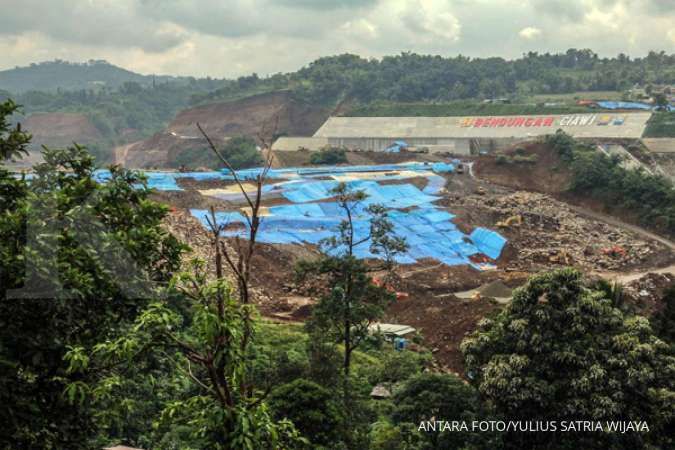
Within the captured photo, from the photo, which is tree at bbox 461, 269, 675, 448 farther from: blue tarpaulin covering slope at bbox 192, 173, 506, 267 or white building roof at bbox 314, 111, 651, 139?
white building roof at bbox 314, 111, 651, 139

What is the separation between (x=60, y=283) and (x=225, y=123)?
68656 mm

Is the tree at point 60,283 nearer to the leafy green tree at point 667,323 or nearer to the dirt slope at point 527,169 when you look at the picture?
the leafy green tree at point 667,323

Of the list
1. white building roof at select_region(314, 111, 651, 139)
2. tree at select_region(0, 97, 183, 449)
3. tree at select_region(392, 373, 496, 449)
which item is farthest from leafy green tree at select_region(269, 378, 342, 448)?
white building roof at select_region(314, 111, 651, 139)

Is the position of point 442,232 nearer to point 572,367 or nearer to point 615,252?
point 615,252

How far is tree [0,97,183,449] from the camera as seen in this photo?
5945mm

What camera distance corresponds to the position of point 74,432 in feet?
21.3

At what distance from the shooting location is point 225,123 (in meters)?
73.3

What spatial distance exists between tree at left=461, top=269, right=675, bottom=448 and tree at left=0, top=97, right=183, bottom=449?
18.4 ft

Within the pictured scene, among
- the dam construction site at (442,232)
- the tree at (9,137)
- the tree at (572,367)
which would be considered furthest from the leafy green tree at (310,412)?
the dam construction site at (442,232)

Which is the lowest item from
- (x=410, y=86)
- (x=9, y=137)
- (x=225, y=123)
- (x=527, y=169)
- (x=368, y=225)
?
(x=368, y=225)

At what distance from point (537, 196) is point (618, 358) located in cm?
2938

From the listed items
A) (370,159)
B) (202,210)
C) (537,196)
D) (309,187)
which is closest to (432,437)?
(202,210)

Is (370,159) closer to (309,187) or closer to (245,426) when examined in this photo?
(309,187)

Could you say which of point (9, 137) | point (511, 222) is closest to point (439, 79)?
point (511, 222)
